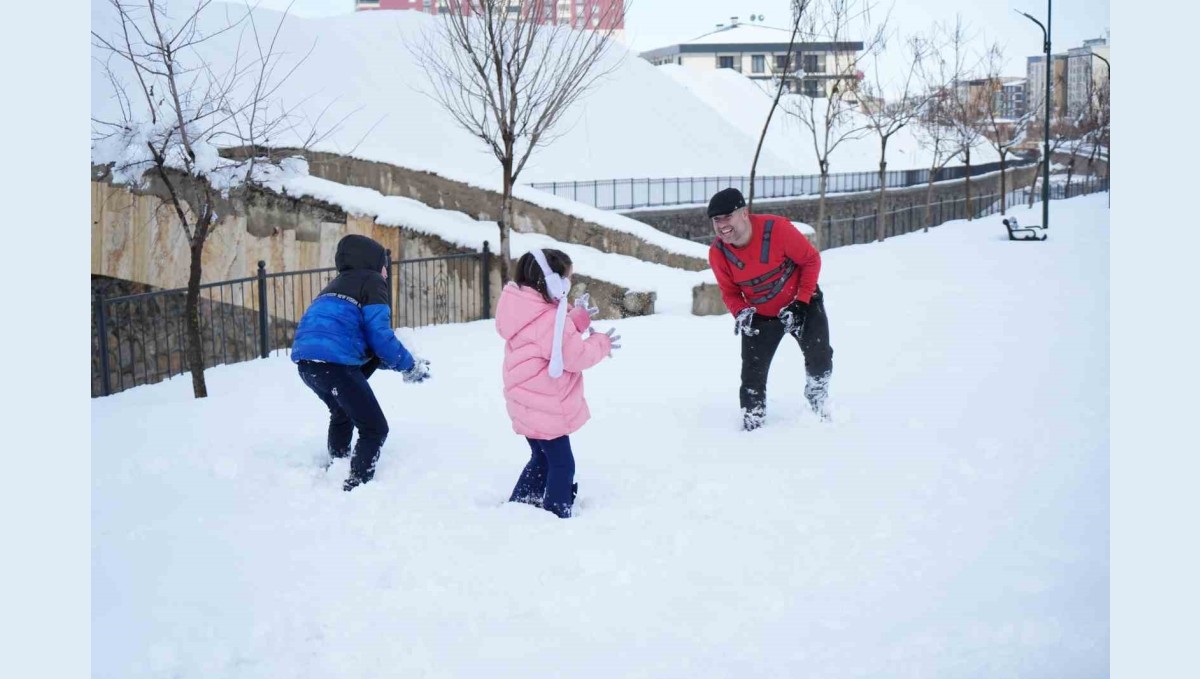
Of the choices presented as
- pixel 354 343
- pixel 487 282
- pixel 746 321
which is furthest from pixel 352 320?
pixel 487 282

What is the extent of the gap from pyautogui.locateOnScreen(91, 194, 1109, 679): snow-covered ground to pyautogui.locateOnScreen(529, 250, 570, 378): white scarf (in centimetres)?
77

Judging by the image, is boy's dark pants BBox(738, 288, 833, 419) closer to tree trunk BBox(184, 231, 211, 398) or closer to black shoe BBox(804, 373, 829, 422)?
black shoe BBox(804, 373, 829, 422)

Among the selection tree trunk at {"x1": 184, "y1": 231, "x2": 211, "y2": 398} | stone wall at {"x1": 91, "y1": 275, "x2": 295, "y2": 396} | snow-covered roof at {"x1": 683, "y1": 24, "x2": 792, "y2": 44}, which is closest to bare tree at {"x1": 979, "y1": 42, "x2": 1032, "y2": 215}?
stone wall at {"x1": 91, "y1": 275, "x2": 295, "y2": 396}

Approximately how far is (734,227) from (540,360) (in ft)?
5.69

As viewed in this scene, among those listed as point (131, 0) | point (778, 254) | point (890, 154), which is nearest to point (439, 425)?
point (778, 254)

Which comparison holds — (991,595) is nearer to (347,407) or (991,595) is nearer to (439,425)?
(347,407)

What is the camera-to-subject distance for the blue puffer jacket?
5.17 metres

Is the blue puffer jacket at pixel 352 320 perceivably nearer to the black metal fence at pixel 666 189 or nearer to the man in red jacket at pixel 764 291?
the man in red jacket at pixel 764 291

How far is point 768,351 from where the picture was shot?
6184mm

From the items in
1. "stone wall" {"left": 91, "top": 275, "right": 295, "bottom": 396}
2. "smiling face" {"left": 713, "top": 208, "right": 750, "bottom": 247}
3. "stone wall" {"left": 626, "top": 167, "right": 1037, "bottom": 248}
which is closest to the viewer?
"smiling face" {"left": 713, "top": 208, "right": 750, "bottom": 247}

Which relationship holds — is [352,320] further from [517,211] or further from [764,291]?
[517,211]

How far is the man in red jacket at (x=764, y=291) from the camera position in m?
5.91

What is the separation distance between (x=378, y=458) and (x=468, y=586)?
5.52 ft

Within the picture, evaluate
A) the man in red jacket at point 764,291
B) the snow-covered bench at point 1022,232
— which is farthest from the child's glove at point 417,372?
the snow-covered bench at point 1022,232
